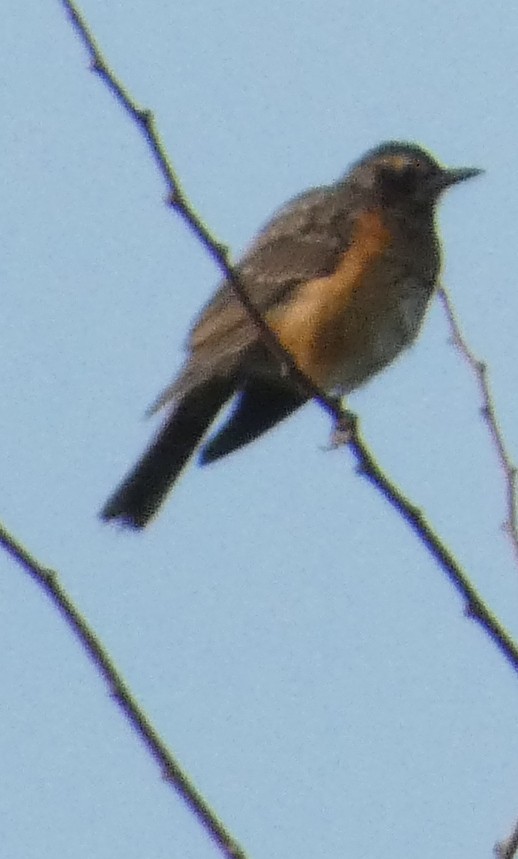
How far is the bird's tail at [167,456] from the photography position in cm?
575

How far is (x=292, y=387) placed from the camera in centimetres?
632

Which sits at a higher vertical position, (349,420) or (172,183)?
(172,183)

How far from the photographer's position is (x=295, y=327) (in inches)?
238

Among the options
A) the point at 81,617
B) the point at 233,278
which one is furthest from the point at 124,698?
the point at 233,278

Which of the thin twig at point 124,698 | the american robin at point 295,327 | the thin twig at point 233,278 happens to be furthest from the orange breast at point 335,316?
the thin twig at point 124,698

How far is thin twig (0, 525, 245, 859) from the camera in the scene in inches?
105

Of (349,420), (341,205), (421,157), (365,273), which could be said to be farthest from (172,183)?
(421,157)

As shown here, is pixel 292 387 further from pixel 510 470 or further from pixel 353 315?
pixel 510 470

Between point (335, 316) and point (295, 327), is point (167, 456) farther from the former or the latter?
point (335, 316)

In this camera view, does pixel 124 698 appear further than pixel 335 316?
No

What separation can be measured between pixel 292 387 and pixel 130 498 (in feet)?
2.79

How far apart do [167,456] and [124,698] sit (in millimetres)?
3421

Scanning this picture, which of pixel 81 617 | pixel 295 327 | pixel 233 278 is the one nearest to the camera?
pixel 81 617

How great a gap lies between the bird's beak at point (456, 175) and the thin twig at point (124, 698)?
14.3 ft
